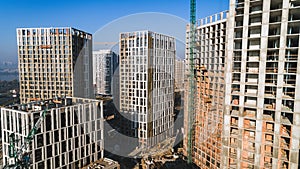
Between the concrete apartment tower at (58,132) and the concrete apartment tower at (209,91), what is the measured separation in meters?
11.3

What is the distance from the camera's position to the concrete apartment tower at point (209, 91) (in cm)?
1772

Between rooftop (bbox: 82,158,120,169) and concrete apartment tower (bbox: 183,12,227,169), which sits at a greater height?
concrete apartment tower (bbox: 183,12,227,169)

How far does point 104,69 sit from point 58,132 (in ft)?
138

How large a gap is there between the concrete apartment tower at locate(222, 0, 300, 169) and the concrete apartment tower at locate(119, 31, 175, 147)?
61.6 ft

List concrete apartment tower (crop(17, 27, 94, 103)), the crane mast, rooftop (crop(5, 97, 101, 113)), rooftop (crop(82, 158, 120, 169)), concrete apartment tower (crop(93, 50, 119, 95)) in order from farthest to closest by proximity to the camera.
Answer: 1. concrete apartment tower (crop(93, 50, 119, 95))
2. concrete apartment tower (crop(17, 27, 94, 103))
3. the crane mast
4. rooftop (crop(82, 158, 120, 169))
5. rooftop (crop(5, 97, 101, 113))

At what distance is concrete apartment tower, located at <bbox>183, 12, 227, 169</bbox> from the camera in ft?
58.1

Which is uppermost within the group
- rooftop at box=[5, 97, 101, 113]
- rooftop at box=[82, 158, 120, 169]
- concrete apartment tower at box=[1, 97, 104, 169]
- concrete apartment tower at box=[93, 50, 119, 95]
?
concrete apartment tower at box=[93, 50, 119, 95]

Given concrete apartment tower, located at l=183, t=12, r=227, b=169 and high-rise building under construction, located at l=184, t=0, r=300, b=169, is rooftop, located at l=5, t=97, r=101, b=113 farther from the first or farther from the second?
high-rise building under construction, located at l=184, t=0, r=300, b=169

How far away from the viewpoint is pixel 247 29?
1057 centimetres

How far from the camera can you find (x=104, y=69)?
59125mm

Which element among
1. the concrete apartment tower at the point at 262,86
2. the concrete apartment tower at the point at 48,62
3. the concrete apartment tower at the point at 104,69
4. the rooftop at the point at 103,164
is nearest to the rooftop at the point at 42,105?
the rooftop at the point at 103,164

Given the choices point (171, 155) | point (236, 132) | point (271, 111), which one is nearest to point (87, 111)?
point (171, 155)

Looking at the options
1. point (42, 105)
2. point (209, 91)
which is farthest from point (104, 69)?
point (209, 91)

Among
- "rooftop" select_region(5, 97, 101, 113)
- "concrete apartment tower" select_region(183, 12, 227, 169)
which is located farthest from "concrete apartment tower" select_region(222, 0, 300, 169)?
"rooftop" select_region(5, 97, 101, 113)
